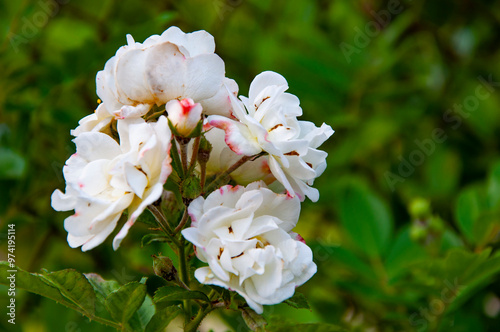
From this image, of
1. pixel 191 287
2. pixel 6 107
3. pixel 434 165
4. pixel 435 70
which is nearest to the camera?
pixel 191 287

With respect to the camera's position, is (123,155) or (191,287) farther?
(191,287)

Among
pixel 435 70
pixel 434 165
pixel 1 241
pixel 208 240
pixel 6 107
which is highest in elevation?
pixel 208 240

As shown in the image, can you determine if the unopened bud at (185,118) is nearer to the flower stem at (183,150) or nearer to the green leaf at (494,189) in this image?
the flower stem at (183,150)

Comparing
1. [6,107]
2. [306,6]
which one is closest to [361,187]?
[306,6]

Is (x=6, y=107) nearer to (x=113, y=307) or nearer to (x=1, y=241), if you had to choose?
(x=1, y=241)

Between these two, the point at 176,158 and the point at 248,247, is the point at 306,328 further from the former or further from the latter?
the point at 176,158

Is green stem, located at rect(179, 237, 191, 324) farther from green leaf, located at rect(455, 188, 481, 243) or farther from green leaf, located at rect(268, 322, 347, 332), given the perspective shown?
green leaf, located at rect(455, 188, 481, 243)

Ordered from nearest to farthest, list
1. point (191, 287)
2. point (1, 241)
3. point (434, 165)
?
1. point (191, 287)
2. point (1, 241)
3. point (434, 165)
